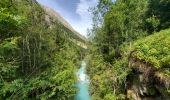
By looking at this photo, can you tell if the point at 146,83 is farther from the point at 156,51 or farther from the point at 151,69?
the point at 156,51

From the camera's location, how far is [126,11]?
3947 centimetres

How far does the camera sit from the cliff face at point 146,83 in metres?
17.8

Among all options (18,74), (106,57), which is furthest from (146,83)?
(106,57)

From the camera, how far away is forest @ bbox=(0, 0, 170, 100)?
10252 mm

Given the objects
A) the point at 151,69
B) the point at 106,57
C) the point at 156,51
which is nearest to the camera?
the point at 151,69

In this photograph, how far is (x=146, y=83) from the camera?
20469mm

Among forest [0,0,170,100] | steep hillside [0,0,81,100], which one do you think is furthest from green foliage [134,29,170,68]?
steep hillside [0,0,81,100]

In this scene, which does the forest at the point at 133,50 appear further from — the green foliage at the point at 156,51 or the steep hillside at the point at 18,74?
the steep hillside at the point at 18,74

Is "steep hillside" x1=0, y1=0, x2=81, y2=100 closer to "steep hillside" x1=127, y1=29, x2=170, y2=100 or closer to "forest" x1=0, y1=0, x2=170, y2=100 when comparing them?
"forest" x1=0, y1=0, x2=170, y2=100

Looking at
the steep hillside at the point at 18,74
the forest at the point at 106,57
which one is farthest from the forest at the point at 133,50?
the steep hillside at the point at 18,74

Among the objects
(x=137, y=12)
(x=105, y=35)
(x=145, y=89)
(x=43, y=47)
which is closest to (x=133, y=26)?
(x=137, y=12)

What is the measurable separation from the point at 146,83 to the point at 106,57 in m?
21.4

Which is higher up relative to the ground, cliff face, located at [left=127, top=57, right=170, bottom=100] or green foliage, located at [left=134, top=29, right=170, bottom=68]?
green foliage, located at [left=134, top=29, right=170, bottom=68]

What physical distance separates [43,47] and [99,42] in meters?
13.5
